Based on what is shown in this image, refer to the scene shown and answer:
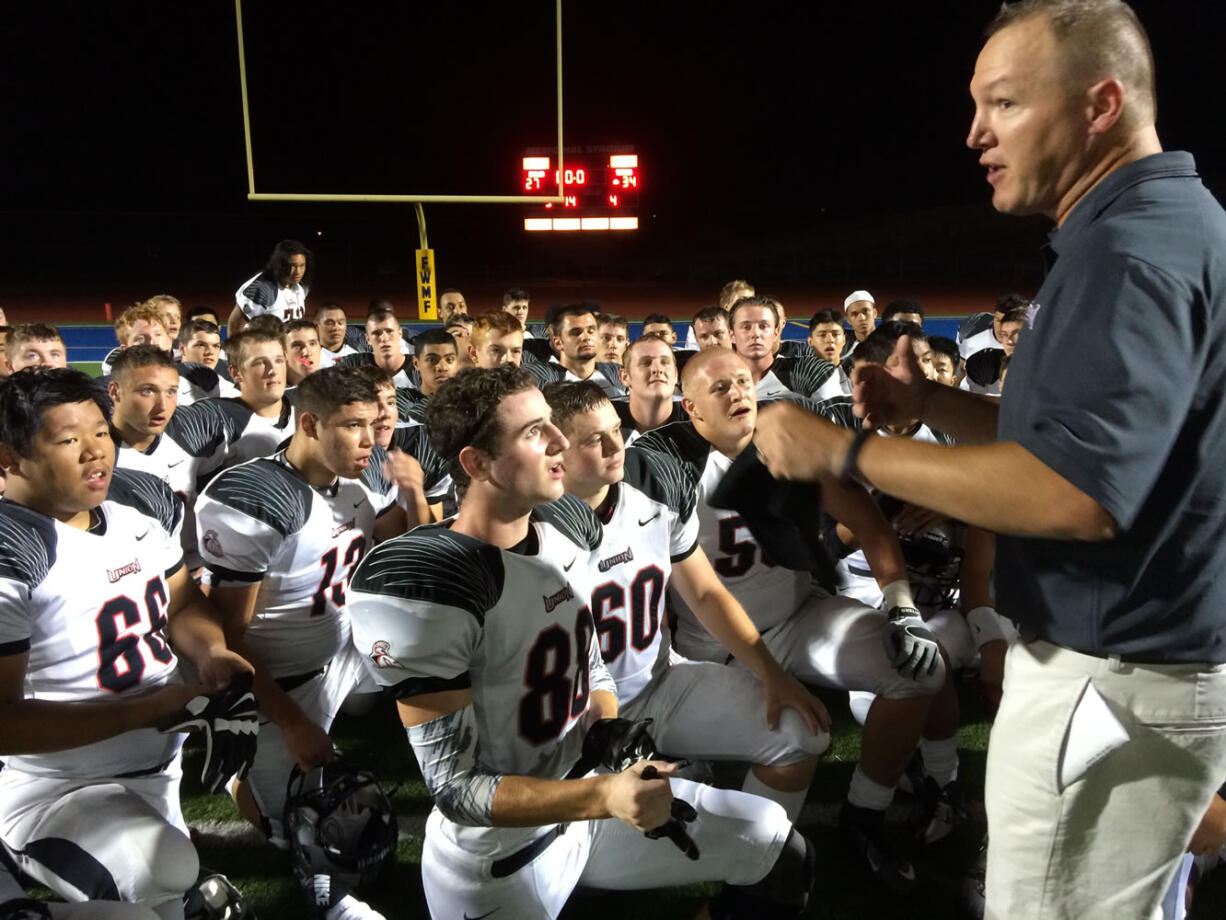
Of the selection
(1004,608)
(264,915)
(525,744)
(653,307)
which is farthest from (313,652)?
(653,307)

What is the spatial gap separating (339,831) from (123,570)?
1038 millimetres

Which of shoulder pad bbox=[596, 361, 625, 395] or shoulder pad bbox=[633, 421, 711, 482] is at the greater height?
shoulder pad bbox=[633, 421, 711, 482]

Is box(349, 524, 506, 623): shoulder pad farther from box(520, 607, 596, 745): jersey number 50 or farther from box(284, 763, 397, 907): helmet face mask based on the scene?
box(284, 763, 397, 907): helmet face mask

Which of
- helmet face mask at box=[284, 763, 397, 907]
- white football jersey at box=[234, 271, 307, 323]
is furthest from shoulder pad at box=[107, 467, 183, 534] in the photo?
white football jersey at box=[234, 271, 307, 323]

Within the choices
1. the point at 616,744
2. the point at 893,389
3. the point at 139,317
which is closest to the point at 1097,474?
the point at 893,389

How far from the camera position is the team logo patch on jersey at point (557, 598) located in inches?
94.9

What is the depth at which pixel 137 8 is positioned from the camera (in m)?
27.3

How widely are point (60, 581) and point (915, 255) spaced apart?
27.8m

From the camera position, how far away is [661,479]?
11.2 feet

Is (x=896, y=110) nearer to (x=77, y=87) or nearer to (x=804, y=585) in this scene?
(x=77, y=87)

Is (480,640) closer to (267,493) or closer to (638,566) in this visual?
(638,566)

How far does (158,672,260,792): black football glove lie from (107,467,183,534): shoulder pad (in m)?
0.75

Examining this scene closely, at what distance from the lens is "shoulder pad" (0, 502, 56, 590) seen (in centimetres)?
255

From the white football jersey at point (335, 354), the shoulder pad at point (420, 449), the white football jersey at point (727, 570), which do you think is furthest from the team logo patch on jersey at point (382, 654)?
the white football jersey at point (335, 354)
